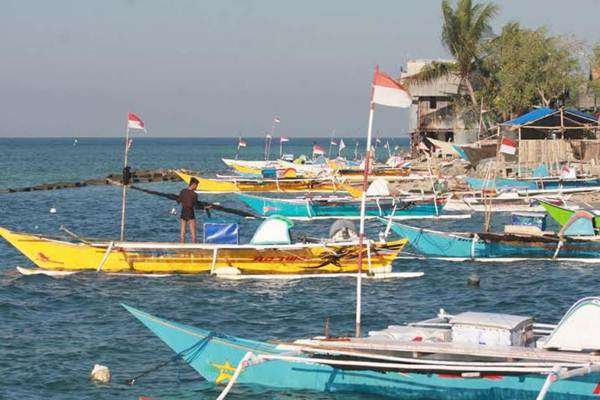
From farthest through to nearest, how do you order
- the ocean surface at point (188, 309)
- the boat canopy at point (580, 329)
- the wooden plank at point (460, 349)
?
the ocean surface at point (188, 309) → the boat canopy at point (580, 329) → the wooden plank at point (460, 349)

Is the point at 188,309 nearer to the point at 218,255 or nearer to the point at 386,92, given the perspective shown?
the point at 218,255

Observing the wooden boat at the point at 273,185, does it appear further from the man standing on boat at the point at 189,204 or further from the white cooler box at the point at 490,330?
the white cooler box at the point at 490,330

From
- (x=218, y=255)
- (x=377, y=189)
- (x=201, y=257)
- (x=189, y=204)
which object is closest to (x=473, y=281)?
(x=218, y=255)

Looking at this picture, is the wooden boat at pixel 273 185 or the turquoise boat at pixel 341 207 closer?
the turquoise boat at pixel 341 207

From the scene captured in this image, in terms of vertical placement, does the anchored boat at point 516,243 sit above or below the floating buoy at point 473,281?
above

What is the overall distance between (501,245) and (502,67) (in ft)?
141

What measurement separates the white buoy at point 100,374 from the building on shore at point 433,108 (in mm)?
62866

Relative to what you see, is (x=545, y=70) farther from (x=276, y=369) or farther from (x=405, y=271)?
(x=276, y=369)

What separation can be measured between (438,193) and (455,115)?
34655mm

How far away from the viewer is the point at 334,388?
16344 mm

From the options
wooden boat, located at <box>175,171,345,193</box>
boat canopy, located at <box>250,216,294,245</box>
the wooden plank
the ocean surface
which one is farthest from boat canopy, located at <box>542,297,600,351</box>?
wooden boat, located at <box>175,171,345,193</box>

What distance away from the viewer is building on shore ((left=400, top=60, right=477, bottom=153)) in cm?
8100

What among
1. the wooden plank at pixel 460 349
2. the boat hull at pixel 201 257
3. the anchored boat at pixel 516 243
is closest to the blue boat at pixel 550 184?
the anchored boat at pixel 516 243

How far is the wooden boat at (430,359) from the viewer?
1500 cm
